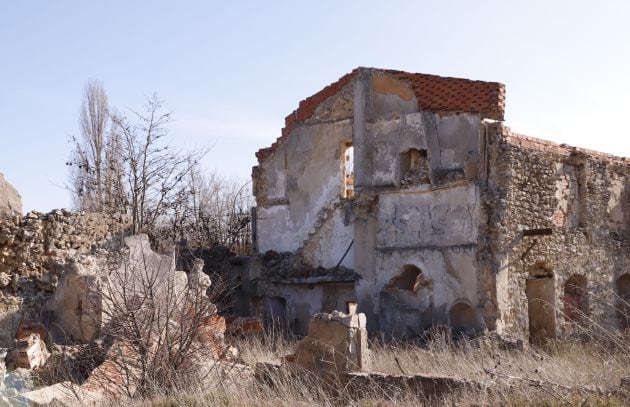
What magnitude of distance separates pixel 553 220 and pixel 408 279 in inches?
131

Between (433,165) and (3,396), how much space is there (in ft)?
34.8

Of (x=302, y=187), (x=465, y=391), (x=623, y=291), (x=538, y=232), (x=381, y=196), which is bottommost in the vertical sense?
(x=623, y=291)

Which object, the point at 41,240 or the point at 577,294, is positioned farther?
the point at 577,294

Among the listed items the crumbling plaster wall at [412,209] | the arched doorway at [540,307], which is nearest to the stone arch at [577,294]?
the arched doorway at [540,307]

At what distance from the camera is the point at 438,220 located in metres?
16.3

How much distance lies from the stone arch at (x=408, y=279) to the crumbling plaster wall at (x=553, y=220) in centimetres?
210

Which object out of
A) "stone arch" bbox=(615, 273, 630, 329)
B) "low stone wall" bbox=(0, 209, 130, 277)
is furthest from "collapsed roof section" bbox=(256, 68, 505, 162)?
"low stone wall" bbox=(0, 209, 130, 277)

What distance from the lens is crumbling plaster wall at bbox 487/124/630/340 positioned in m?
15.4

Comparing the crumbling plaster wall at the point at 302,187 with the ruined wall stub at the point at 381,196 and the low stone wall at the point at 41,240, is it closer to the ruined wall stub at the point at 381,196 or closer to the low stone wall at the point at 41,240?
the ruined wall stub at the point at 381,196

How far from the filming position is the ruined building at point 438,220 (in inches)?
613

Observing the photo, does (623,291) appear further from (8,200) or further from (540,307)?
(8,200)

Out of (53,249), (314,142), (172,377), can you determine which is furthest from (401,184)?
(172,377)

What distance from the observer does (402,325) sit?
16.3 m

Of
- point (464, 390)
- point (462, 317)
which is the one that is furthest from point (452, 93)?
point (464, 390)
